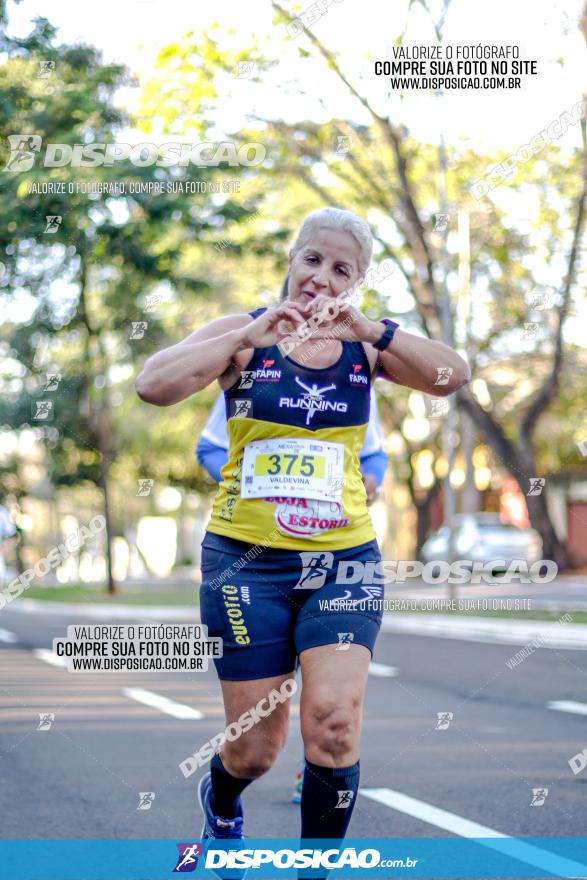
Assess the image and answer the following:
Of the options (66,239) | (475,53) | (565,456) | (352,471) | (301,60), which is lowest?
(565,456)

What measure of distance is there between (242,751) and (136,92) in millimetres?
16647

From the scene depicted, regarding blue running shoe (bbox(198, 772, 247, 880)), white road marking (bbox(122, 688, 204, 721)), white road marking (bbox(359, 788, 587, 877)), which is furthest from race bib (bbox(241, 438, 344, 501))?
white road marking (bbox(122, 688, 204, 721))

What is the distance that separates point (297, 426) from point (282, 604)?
458 millimetres

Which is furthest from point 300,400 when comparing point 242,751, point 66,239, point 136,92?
point 136,92

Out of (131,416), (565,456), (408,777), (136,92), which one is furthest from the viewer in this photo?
(565,456)

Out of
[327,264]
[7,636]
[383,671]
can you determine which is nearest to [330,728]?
[327,264]

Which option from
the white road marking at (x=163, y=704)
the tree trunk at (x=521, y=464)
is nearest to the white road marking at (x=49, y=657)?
the white road marking at (x=163, y=704)

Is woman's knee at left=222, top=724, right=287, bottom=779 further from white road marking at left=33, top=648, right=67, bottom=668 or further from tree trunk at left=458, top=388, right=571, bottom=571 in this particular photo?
tree trunk at left=458, top=388, right=571, bottom=571

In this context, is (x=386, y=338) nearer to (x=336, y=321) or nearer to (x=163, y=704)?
(x=336, y=321)

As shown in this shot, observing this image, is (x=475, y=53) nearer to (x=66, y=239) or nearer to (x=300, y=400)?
(x=66, y=239)

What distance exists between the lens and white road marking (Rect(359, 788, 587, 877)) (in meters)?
4.62

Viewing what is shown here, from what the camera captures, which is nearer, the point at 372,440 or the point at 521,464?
the point at 372,440

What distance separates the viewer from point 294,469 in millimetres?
3918

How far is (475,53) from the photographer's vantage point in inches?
464
